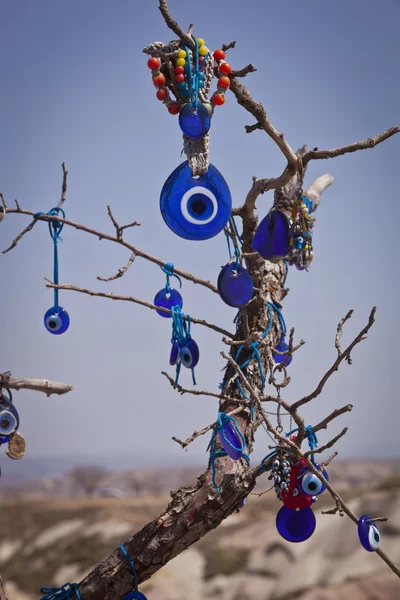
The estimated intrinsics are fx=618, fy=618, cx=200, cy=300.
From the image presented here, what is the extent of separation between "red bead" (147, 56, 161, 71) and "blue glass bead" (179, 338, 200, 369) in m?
0.66

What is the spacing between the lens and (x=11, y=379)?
1.88 metres

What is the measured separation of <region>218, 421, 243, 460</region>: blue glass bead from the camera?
122cm

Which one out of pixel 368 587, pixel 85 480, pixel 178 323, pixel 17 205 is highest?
pixel 85 480

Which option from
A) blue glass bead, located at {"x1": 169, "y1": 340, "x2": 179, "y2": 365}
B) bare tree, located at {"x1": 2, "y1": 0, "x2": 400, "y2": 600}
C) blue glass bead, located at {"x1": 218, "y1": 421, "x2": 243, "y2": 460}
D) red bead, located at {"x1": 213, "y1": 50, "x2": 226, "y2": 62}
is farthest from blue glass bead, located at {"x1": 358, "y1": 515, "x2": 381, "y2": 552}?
red bead, located at {"x1": 213, "y1": 50, "x2": 226, "y2": 62}

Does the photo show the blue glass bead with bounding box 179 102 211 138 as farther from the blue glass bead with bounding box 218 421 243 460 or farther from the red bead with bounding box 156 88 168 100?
the blue glass bead with bounding box 218 421 243 460

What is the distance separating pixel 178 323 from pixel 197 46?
656 mm

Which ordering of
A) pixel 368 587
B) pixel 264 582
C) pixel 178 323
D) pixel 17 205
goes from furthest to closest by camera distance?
pixel 264 582 → pixel 368 587 → pixel 17 205 → pixel 178 323

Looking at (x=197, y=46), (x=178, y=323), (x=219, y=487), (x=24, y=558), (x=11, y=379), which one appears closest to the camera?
(x=197, y=46)

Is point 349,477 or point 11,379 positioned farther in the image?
point 349,477

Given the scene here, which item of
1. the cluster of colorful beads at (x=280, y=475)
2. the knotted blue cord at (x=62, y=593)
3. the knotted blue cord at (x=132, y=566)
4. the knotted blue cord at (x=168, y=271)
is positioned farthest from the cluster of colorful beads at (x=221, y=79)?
the knotted blue cord at (x=62, y=593)

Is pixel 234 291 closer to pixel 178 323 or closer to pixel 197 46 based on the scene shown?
pixel 178 323

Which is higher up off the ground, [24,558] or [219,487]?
[24,558]

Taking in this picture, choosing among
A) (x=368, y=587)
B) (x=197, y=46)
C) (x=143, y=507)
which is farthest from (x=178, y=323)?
(x=143, y=507)

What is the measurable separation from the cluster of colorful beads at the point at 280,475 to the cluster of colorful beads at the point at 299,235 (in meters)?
0.47
